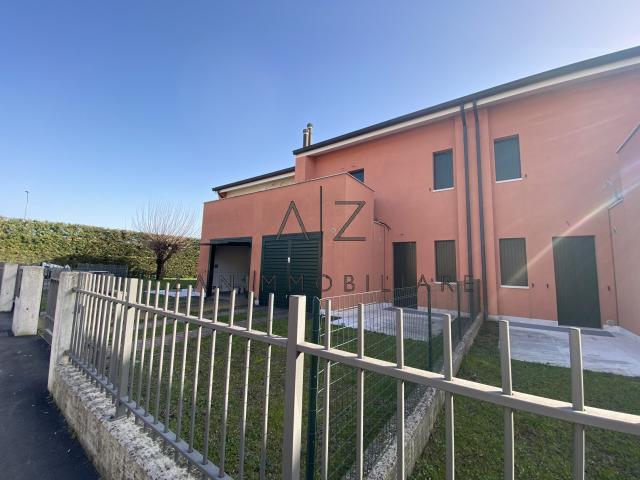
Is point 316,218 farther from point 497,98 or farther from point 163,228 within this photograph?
point 163,228

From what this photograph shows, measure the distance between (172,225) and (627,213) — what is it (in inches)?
876

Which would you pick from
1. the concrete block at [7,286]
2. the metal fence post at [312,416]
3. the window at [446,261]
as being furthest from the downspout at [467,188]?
the concrete block at [7,286]

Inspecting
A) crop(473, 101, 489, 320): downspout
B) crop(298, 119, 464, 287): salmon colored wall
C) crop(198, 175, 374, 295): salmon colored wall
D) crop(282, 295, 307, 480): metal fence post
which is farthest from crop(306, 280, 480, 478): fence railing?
crop(298, 119, 464, 287): salmon colored wall

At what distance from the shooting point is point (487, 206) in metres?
9.65

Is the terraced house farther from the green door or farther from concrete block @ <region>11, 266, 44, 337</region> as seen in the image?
concrete block @ <region>11, 266, 44, 337</region>

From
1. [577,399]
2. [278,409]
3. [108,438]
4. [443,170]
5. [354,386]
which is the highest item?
[443,170]

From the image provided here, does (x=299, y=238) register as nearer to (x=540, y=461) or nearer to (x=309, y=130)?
(x=540, y=461)

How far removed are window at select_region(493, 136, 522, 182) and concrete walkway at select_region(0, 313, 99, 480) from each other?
12403 mm

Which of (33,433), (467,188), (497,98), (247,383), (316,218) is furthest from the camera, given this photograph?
(467,188)

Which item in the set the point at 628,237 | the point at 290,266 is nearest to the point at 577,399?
the point at 628,237

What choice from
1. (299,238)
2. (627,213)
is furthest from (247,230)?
(627,213)

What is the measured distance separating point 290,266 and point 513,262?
8054 millimetres

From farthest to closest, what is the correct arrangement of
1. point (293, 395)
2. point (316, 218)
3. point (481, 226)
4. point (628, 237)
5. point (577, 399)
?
point (316, 218) → point (481, 226) → point (628, 237) → point (293, 395) → point (577, 399)

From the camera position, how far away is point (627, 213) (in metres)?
6.75
